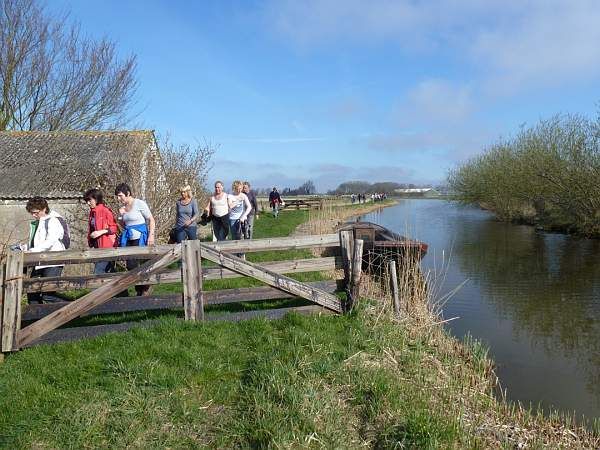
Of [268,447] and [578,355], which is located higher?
[268,447]

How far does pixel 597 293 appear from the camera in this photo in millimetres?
10953

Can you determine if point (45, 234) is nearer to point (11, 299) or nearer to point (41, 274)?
point (41, 274)

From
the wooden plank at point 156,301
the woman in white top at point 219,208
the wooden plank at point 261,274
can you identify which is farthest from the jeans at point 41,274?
the woman in white top at point 219,208

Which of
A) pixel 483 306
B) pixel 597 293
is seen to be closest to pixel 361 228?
pixel 483 306

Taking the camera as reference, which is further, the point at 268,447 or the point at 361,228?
the point at 361,228

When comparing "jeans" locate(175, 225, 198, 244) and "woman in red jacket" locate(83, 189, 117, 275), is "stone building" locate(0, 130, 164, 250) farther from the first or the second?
"woman in red jacket" locate(83, 189, 117, 275)

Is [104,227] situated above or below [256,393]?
above

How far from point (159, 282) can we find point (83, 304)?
2.78 ft

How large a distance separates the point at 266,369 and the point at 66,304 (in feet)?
8.38

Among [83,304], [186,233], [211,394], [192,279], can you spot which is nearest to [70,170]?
[186,233]

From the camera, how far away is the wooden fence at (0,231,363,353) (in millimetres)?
5020

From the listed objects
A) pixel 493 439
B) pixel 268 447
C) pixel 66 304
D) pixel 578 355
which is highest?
pixel 66 304

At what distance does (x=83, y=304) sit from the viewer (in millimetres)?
5094

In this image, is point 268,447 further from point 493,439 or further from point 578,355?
point 578,355
